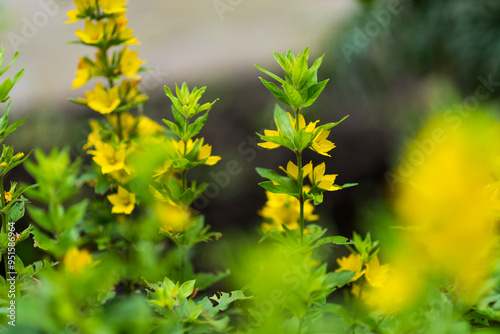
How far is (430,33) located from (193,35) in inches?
60.5

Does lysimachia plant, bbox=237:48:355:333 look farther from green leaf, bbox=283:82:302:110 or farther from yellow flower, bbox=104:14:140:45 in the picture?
yellow flower, bbox=104:14:140:45

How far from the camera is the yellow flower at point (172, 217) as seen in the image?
457 millimetres

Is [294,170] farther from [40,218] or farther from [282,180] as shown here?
[40,218]

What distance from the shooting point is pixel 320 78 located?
2.19 m

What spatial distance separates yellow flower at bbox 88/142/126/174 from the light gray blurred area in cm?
202

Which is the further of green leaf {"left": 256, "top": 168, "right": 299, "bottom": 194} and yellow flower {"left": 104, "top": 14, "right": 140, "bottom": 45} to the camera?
yellow flower {"left": 104, "top": 14, "right": 140, "bottom": 45}

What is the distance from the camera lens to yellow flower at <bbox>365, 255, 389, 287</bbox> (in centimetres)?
→ 44

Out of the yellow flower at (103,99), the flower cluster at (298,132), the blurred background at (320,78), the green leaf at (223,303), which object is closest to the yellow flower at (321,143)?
the flower cluster at (298,132)

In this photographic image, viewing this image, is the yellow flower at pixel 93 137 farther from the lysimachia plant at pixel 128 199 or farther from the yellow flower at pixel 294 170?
the yellow flower at pixel 294 170

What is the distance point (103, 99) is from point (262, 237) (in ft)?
0.80

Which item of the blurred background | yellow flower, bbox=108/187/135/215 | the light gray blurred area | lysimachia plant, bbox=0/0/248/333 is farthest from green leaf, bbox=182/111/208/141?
the light gray blurred area

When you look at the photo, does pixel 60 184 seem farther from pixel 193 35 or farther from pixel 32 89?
pixel 193 35

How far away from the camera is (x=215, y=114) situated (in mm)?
2289

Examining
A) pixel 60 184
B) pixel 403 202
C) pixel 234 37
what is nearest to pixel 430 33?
pixel 234 37
